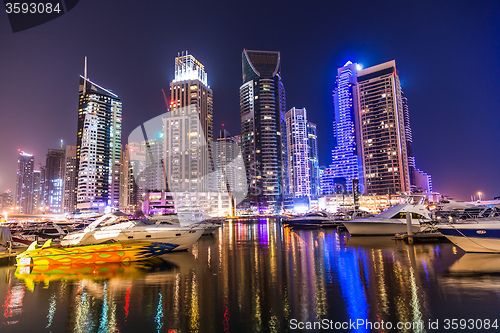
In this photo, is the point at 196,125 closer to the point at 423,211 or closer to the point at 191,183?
the point at 191,183

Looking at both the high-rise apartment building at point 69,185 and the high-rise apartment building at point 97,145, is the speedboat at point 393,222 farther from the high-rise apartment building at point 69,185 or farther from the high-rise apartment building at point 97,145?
the high-rise apartment building at point 69,185

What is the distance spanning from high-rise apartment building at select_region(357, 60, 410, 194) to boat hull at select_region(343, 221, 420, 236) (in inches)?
4909

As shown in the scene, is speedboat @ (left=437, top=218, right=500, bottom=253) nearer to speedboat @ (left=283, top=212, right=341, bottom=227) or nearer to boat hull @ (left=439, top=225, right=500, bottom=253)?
boat hull @ (left=439, top=225, right=500, bottom=253)

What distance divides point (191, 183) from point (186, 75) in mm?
65841

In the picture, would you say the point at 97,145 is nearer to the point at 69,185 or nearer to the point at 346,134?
the point at 69,185

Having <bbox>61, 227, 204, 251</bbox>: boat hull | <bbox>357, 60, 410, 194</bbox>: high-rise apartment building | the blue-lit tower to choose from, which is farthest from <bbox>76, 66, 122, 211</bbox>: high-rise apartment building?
<bbox>61, 227, 204, 251</bbox>: boat hull

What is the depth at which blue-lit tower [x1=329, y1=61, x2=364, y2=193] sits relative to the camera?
7347 inches

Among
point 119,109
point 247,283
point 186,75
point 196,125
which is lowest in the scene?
point 247,283

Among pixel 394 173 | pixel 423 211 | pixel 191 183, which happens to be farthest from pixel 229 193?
pixel 423 211

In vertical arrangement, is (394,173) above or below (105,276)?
above

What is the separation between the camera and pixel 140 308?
855 centimetres

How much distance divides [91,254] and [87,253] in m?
0.20

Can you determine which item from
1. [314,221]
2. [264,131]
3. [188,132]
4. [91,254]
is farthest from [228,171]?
[91,254]

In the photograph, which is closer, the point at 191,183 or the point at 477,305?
the point at 477,305
